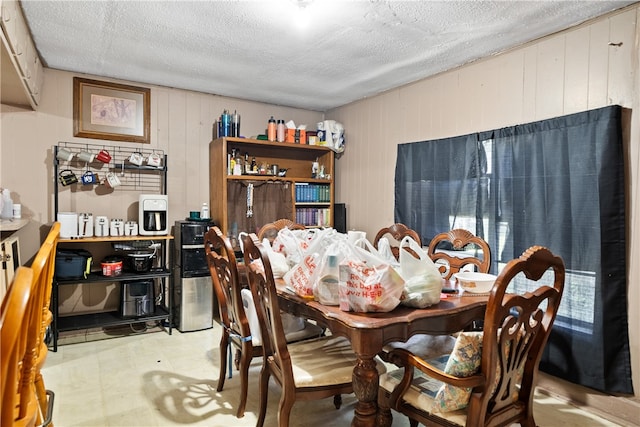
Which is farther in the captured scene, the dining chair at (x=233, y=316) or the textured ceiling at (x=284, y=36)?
the textured ceiling at (x=284, y=36)

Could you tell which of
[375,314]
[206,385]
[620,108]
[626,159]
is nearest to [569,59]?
[620,108]

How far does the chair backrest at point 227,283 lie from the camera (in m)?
2.16

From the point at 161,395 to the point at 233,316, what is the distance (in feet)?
2.54

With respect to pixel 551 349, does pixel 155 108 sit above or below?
above

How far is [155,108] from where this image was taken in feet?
13.2

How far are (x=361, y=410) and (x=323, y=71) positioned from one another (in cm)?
285

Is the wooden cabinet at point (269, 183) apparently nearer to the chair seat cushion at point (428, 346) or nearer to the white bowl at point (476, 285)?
the chair seat cushion at point (428, 346)

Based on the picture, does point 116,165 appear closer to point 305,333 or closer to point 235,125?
point 235,125

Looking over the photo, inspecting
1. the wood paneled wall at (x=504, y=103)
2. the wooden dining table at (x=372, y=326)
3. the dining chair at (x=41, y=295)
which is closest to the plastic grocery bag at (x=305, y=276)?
the wooden dining table at (x=372, y=326)

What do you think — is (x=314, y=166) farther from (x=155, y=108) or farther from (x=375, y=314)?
(x=375, y=314)

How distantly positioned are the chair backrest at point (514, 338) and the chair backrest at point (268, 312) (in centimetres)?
77

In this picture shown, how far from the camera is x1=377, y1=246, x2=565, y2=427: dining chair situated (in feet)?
4.63

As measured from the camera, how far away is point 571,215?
258 cm

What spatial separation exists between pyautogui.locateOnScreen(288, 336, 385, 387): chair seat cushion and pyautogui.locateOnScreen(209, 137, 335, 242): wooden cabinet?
7.12 feet
